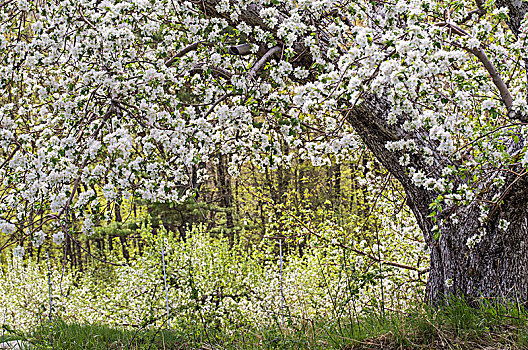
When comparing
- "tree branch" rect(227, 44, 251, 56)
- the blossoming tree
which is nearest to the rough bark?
the blossoming tree

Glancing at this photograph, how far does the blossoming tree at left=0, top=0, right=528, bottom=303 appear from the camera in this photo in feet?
8.37

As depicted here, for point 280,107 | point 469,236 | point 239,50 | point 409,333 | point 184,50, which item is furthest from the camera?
point 184,50

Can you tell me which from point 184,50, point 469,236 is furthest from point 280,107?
point 469,236

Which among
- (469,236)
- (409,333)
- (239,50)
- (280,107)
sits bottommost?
(409,333)

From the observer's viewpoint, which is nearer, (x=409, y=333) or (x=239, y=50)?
(x=409, y=333)

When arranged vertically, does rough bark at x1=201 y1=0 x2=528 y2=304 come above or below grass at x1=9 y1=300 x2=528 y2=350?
above

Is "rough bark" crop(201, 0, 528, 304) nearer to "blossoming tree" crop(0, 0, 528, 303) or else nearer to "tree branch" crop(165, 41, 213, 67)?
"blossoming tree" crop(0, 0, 528, 303)

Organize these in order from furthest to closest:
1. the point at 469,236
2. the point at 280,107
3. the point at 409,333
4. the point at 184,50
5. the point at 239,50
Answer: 1. the point at 184,50
2. the point at 239,50
3. the point at 469,236
4. the point at 280,107
5. the point at 409,333

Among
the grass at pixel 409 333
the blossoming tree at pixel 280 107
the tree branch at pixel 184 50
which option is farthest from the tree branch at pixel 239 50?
the grass at pixel 409 333

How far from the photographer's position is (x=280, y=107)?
302 centimetres

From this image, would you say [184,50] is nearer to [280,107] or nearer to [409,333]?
[280,107]

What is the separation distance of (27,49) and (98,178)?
1011 mm

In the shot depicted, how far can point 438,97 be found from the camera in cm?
269

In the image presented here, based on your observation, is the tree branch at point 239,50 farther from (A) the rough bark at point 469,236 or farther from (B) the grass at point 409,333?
(B) the grass at point 409,333
